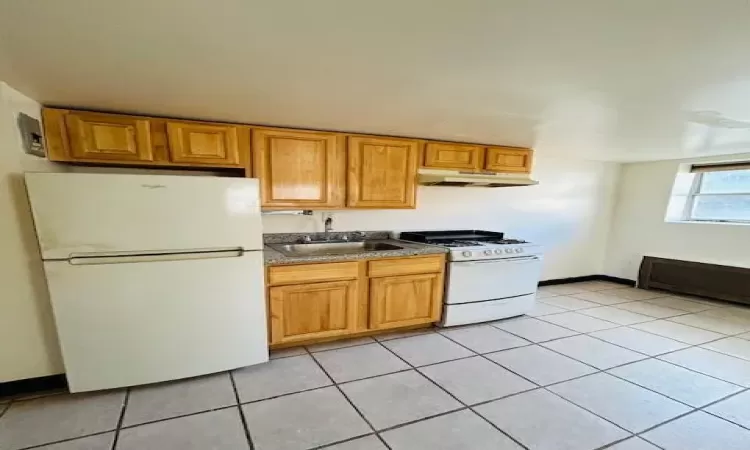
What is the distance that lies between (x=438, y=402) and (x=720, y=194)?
4.84 meters

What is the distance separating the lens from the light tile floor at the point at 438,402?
1.68 m

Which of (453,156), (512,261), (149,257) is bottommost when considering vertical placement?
(512,261)

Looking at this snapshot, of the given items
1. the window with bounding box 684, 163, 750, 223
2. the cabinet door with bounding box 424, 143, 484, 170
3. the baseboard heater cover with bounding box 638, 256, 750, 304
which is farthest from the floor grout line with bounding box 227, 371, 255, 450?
the window with bounding box 684, 163, 750, 223

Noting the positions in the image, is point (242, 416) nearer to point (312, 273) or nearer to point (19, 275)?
point (312, 273)

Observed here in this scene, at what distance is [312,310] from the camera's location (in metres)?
2.63

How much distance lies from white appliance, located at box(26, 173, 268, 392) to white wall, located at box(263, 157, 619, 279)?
0.94 m

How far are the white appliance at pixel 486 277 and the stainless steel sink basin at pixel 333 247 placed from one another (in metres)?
0.36

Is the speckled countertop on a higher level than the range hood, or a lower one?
lower

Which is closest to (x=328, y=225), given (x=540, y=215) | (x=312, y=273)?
(x=312, y=273)

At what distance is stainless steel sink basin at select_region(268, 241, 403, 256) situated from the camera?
3055 millimetres

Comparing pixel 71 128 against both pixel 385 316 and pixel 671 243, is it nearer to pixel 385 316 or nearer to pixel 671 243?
pixel 385 316

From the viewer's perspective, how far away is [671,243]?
4.44 meters

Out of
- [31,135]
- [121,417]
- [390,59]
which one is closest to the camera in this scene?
[390,59]

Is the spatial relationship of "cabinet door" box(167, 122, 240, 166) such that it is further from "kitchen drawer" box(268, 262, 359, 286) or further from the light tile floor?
the light tile floor
